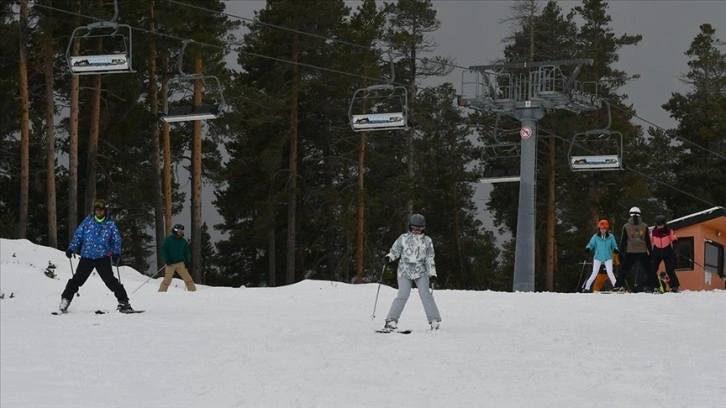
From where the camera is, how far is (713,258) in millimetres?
40656

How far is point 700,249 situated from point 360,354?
27.8 meters

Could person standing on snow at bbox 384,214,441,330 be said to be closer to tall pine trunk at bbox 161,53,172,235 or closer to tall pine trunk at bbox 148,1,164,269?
tall pine trunk at bbox 148,1,164,269

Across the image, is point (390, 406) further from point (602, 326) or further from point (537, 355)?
point (602, 326)

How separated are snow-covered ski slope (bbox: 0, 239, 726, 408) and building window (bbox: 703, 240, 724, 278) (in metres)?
19.3

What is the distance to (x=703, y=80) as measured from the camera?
2643 inches

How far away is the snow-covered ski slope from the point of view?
1129 centimetres

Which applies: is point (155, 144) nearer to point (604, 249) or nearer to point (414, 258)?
point (604, 249)

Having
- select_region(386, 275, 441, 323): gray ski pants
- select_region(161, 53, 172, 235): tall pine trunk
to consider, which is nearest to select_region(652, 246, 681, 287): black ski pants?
select_region(386, 275, 441, 323): gray ski pants

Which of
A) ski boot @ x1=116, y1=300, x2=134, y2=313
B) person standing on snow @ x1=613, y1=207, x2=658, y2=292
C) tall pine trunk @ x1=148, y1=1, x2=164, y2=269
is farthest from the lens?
tall pine trunk @ x1=148, y1=1, x2=164, y2=269

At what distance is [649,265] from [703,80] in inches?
1812

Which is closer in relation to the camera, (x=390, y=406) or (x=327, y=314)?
(x=390, y=406)

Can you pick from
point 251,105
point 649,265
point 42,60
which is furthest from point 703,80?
point 649,265

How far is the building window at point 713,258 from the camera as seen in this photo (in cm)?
3997

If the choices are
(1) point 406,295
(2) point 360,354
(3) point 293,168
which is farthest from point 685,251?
(2) point 360,354
